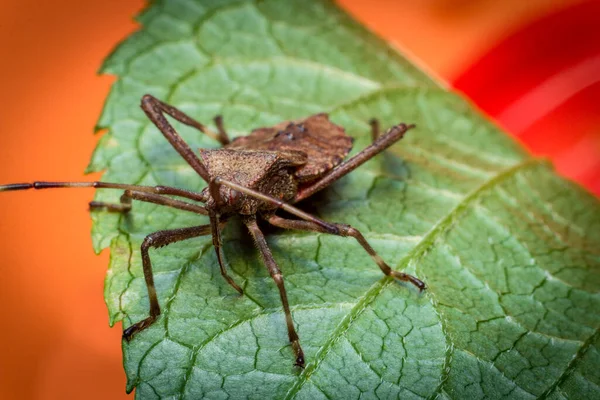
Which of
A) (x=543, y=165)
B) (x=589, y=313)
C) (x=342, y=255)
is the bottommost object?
(x=589, y=313)

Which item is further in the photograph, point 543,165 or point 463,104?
point 463,104

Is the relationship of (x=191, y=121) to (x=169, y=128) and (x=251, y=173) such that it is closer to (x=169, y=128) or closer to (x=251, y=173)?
(x=169, y=128)

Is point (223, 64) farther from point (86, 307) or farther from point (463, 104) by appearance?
point (86, 307)

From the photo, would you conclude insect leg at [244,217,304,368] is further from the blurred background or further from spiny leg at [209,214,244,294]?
the blurred background

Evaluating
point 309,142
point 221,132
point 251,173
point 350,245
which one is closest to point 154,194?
point 251,173

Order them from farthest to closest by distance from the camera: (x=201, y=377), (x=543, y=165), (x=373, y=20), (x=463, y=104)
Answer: (x=373, y=20) → (x=463, y=104) → (x=543, y=165) → (x=201, y=377)

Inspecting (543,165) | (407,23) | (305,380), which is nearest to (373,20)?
(407,23)
